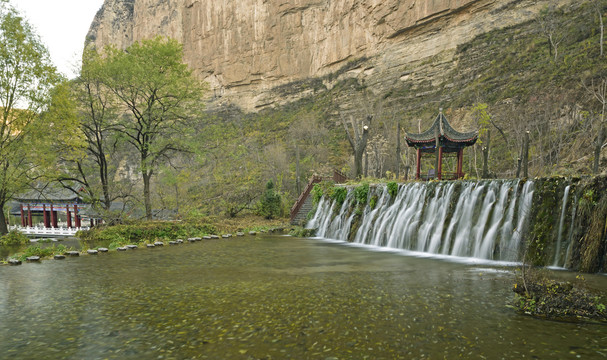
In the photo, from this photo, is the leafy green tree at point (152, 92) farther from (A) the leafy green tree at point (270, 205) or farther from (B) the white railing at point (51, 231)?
(B) the white railing at point (51, 231)

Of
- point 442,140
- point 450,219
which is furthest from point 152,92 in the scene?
point 442,140

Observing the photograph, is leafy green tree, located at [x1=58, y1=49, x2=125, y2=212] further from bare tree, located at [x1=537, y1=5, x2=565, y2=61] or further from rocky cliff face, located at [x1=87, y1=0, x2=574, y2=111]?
bare tree, located at [x1=537, y1=5, x2=565, y2=61]

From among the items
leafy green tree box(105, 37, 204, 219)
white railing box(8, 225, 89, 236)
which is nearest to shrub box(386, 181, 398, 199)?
leafy green tree box(105, 37, 204, 219)

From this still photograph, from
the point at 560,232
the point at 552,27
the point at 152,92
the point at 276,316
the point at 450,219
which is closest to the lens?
the point at 276,316

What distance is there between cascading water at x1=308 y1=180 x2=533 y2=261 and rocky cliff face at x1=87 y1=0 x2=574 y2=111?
34718 millimetres

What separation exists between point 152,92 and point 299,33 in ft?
166

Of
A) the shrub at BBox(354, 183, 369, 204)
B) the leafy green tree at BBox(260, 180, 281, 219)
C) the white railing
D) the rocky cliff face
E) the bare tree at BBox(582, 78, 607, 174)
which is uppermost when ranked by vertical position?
the rocky cliff face

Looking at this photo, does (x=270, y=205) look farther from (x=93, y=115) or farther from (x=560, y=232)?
(x=560, y=232)

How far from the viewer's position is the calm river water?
409cm

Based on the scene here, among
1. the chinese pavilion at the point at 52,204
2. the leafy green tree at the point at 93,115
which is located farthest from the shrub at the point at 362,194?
the chinese pavilion at the point at 52,204

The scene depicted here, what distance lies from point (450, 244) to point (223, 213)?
17161 mm

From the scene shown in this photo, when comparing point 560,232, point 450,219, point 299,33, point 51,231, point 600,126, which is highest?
point 299,33

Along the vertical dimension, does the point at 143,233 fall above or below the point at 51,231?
above

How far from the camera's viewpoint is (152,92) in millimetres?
20625
